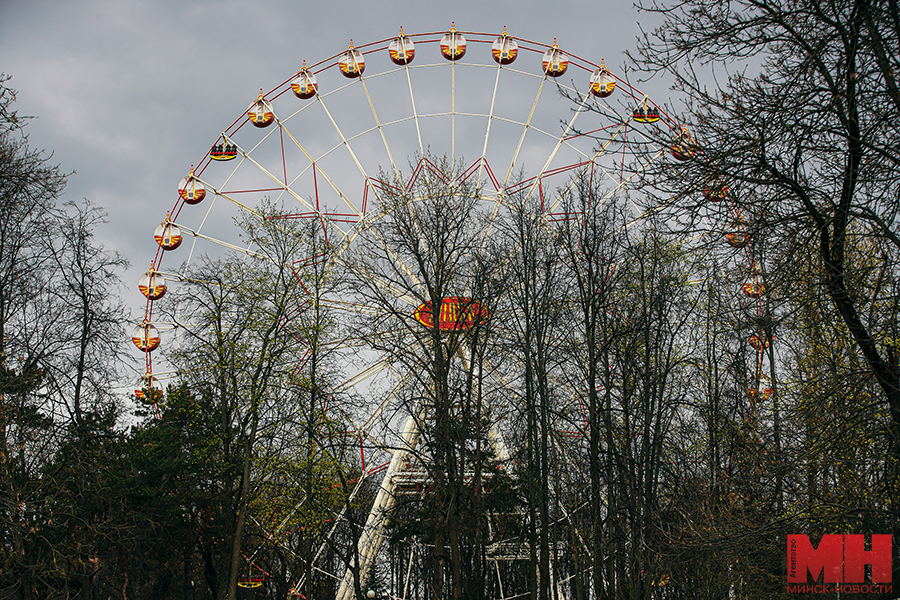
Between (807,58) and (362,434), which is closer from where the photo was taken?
→ (807,58)

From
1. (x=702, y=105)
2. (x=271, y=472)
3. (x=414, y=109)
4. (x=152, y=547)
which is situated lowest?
(x=152, y=547)

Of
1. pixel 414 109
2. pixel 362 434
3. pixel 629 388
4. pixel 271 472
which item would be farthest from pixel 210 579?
pixel 414 109

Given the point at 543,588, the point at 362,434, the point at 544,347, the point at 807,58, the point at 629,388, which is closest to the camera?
the point at 807,58

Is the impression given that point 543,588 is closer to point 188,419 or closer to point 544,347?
point 544,347

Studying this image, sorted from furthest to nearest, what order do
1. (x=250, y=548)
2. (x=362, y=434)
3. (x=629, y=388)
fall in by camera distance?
(x=250, y=548), (x=362, y=434), (x=629, y=388)

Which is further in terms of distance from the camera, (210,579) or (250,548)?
(250,548)

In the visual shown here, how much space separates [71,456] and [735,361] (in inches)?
561

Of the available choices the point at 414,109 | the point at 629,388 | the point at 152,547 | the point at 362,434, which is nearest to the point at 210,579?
the point at 362,434

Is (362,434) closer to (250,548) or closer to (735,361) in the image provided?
(735,361)

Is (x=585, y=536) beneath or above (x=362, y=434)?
beneath

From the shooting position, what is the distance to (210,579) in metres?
20.4

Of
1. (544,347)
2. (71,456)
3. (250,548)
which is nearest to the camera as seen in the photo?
(71,456)

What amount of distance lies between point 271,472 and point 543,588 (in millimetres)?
7153

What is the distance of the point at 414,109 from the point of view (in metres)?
23.2
